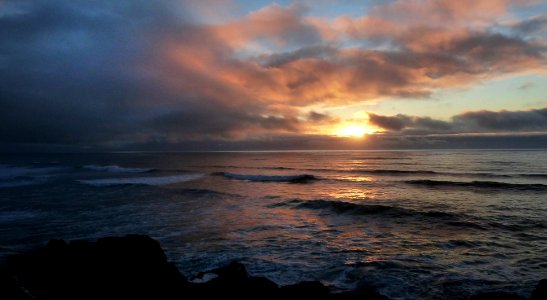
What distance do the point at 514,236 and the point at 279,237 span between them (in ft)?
37.2

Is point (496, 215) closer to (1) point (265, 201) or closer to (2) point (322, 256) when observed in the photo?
(2) point (322, 256)

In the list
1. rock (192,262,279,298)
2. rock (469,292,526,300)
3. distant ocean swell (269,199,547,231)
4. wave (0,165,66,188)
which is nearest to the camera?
rock (469,292,526,300)

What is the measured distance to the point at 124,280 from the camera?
27.8ft

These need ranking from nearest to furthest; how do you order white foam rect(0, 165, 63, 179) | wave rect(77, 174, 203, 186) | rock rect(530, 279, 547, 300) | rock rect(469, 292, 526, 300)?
1. rock rect(530, 279, 547, 300)
2. rock rect(469, 292, 526, 300)
3. wave rect(77, 174, 203, 186)
4. white foam rect(0, 165, 63, 179)

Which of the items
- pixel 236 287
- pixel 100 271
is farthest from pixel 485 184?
pixel 100 271

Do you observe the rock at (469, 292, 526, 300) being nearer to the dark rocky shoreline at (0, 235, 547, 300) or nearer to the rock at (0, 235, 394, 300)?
the dark rocky shoreline at (0, 235, 547, 300)

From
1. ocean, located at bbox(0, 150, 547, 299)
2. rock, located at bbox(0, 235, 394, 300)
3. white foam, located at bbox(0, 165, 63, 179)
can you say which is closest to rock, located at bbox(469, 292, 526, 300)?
ocean, located at bbox(0, 150, 547, 299)

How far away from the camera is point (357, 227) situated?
58.9 feet

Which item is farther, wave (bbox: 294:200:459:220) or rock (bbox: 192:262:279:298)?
wave (bbox: 294:200:459:220)

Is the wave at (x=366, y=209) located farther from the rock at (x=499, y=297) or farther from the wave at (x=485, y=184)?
the wave at (x=485, y=184)

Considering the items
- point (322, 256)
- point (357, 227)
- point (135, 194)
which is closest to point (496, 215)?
point (357, 227)

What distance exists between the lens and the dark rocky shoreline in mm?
7840

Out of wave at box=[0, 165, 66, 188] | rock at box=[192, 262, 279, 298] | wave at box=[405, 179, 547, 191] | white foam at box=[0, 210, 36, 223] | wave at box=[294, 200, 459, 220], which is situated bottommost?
wave at box=[0, 165, 66, 188]

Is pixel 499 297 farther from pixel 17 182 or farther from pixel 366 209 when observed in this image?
pixel 17 182
